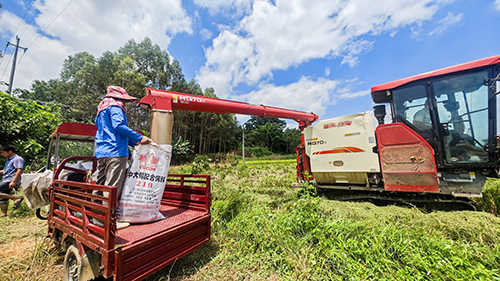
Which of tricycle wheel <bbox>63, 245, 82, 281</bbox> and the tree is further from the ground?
the tree

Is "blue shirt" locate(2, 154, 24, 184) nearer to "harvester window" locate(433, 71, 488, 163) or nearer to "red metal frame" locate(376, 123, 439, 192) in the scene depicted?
"red metal frame" locate(376, 123, 439, 192)

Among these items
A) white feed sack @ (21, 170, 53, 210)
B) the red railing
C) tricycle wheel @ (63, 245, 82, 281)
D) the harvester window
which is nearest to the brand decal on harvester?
the harvester window

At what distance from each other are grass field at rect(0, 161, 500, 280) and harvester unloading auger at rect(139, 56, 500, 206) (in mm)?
818

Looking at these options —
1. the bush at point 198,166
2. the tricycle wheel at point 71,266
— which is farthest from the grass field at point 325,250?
the bush at point 198,166

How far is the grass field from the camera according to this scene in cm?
201

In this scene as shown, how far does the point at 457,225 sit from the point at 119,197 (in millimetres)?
4608

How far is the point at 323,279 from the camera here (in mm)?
2143

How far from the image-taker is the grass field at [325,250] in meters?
2.01

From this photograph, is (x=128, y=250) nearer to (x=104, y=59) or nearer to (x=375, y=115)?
(x=375, y=115)

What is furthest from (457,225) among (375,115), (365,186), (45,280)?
(45,280)

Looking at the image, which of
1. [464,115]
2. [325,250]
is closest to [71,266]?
[325,250]

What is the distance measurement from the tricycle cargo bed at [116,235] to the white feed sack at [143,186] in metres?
0.14

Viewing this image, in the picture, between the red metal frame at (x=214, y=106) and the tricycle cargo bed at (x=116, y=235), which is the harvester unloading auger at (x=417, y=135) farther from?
the tricycle cargo bed at (x=116, y=235)

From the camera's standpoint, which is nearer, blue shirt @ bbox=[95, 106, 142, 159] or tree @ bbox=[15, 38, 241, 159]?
blue shirt @ bbox=[95, 106, 142, 159]
